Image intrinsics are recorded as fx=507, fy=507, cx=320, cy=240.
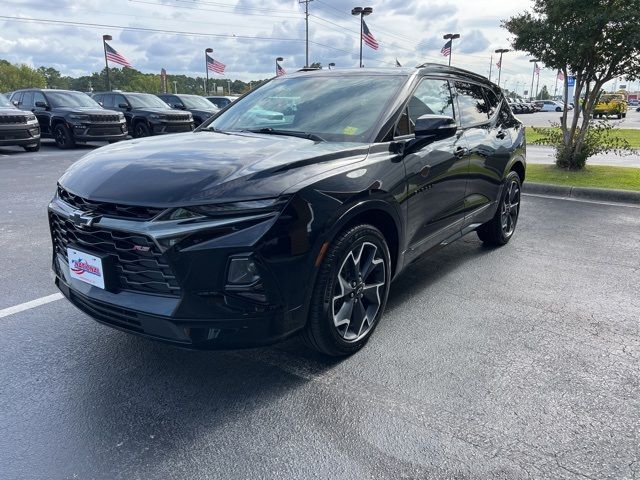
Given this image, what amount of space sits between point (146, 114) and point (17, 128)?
4.16 meters

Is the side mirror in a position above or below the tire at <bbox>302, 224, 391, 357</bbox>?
above

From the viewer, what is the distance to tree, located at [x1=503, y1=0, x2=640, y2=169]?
8.66 m

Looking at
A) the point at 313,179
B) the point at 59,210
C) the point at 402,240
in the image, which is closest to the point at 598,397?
the point at 402,240

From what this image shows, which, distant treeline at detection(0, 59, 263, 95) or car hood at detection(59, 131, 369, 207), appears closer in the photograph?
car hood at detection(59, 131, 369, 207)

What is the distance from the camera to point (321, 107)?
3.68m

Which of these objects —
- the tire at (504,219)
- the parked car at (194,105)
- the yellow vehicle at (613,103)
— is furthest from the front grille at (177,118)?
the tire at (504,219)

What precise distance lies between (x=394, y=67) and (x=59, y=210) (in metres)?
2.67

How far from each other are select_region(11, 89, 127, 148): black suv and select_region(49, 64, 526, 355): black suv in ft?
41.0

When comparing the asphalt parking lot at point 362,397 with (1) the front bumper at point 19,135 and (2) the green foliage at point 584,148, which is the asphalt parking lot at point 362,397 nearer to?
(2) the green foliage at point 584,148

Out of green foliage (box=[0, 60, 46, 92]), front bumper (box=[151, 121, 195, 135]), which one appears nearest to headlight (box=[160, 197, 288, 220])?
front bumper (box=[151, 121, 195, 135])

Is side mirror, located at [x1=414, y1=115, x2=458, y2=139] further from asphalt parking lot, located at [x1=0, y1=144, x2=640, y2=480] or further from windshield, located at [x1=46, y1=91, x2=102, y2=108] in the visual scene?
windshield, located at [x1=46, y1=91, x2=102, y2=108]

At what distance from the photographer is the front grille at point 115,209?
242 centimetres

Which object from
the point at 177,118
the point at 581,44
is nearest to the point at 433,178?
the point at 581,44

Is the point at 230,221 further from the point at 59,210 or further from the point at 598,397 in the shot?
the point at 598,397
